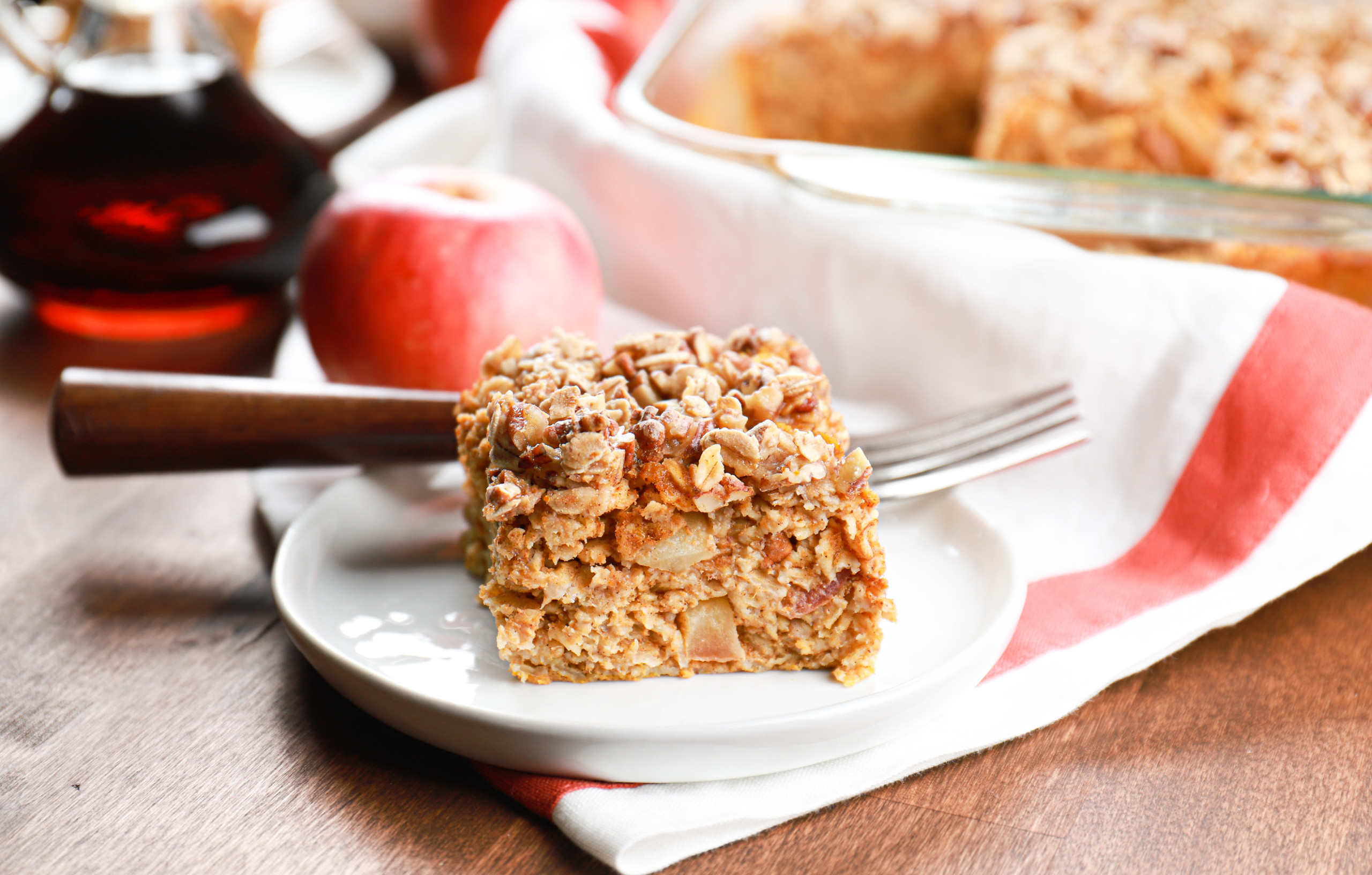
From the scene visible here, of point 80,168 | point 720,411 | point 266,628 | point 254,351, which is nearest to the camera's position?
point 720,411

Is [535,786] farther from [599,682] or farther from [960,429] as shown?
[960,429]

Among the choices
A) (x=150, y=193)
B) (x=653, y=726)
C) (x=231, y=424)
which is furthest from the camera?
(x=150, y=193)

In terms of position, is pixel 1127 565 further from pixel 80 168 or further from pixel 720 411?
pixel 80 168

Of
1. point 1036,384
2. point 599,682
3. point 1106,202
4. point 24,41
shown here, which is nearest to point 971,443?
point 1036,384

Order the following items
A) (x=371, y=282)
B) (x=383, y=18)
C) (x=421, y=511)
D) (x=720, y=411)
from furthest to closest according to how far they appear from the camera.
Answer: (x=383, y=18)
(x=371, y=282)
(x=421, y=511)
(x=720, y=411)

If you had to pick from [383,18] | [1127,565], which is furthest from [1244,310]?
[383,18]
